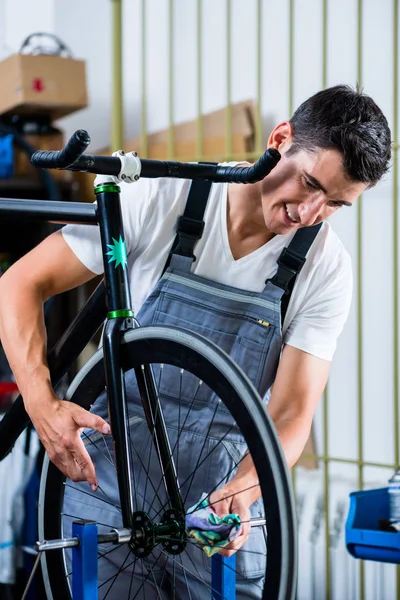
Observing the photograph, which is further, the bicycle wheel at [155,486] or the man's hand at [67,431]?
the bicycle wheel at [155,486]

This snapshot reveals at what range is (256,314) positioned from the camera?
1.34m

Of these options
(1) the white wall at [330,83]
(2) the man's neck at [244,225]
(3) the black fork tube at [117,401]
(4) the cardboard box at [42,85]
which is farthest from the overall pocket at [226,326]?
(4) the cardboard box at [42,85]

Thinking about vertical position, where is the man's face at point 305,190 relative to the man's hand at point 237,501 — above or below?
above

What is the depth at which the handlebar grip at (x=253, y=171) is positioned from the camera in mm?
1052

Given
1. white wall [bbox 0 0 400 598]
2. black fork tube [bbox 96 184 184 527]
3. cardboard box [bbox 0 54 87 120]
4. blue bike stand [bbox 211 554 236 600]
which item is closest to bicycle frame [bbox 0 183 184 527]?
Result: black fork tube [bbox 96 184 184 527]

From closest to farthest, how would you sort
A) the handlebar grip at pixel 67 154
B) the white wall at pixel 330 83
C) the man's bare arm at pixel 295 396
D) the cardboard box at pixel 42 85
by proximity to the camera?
the handlebar grip at pixel 67 154
the man's bare arm at pixel 295 396
the white wall at pixel 330 83
the cardboard box at pixel 42 85

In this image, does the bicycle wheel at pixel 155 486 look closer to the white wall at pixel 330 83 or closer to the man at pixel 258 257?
the man at pixel 258 257

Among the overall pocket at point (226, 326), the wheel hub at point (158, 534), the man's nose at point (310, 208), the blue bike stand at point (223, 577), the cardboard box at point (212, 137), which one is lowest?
the blue bike stand at point (223, 577)

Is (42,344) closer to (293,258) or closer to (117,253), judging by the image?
(117,253)

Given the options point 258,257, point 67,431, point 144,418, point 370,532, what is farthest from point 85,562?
point 370,532

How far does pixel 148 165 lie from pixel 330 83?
164cm

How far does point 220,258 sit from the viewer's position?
1.36 meters

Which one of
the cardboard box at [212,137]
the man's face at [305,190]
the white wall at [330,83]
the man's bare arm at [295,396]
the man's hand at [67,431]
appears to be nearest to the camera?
the man's hand at [67,431]

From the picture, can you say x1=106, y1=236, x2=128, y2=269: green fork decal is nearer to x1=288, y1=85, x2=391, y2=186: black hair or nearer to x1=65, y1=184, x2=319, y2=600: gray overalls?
x1=65, y1=184, x2=319, y2=600: gray overalls
